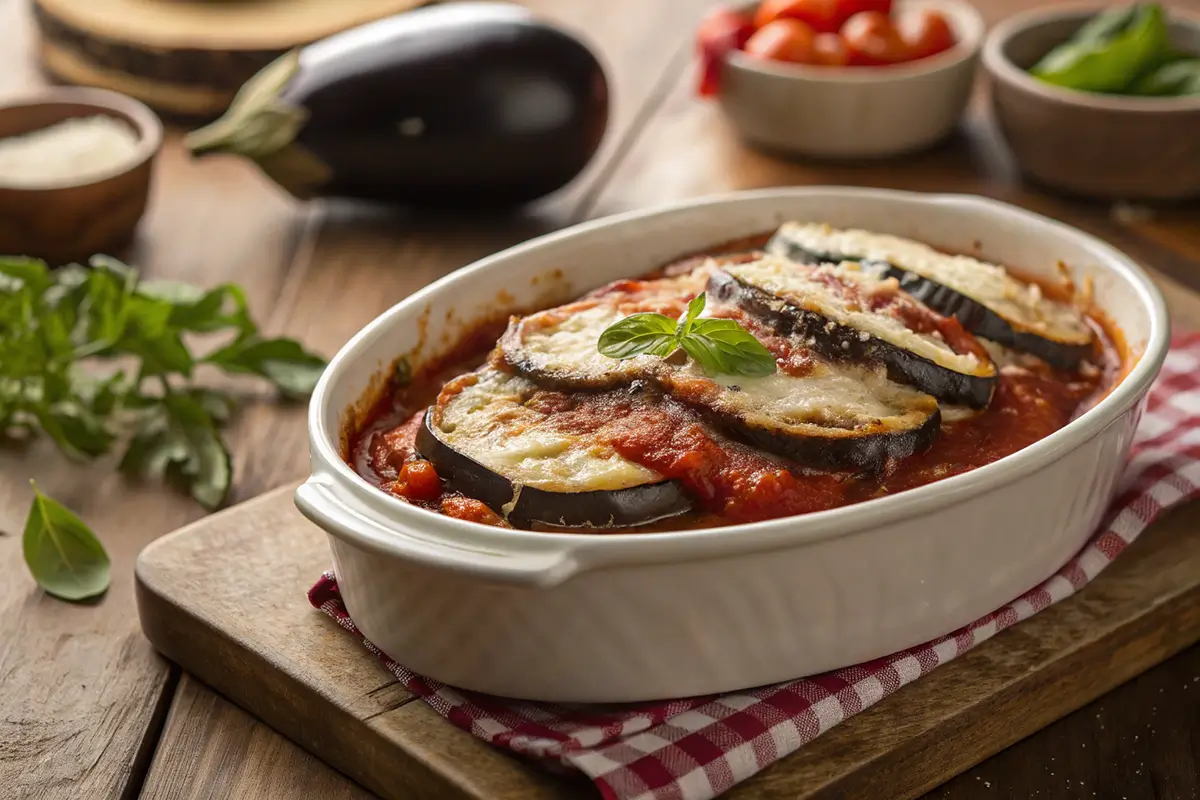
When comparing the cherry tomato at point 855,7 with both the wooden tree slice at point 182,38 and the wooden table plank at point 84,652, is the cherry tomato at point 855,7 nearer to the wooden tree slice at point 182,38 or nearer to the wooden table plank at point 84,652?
the wooden tree slice at point 182,38

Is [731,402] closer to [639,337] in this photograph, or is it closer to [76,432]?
[639,337]

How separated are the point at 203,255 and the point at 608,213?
4.12ft

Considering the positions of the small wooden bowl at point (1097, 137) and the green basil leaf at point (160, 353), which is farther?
the small wooden bowl at point (1097, 137)

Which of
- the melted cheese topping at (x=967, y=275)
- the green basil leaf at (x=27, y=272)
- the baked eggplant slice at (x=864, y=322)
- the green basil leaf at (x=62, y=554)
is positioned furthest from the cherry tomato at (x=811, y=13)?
the green basil leaf at (x=62, y=554)

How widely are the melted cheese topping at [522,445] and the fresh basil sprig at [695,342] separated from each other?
19 cm

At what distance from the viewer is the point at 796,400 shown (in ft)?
8.07

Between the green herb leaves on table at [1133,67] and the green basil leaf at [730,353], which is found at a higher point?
the green basil leaf at [730,353]

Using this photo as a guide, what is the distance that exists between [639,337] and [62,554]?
1257 millimetres

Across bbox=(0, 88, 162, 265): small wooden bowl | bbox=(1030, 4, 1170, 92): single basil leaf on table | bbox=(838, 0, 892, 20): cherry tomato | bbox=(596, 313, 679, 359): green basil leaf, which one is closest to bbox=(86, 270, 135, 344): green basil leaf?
bbox=(0, 88, 162, 265): small wooden bowl

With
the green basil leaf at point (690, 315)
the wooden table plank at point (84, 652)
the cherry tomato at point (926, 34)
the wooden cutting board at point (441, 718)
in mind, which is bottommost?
the wooden table plank at point (84, 652)

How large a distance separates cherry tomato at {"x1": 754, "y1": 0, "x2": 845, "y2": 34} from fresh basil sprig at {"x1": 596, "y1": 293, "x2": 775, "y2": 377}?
2.52 metres

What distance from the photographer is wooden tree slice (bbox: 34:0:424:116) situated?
195 inches

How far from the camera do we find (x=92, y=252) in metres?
4.26

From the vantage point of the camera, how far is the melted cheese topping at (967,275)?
9.67 ft
